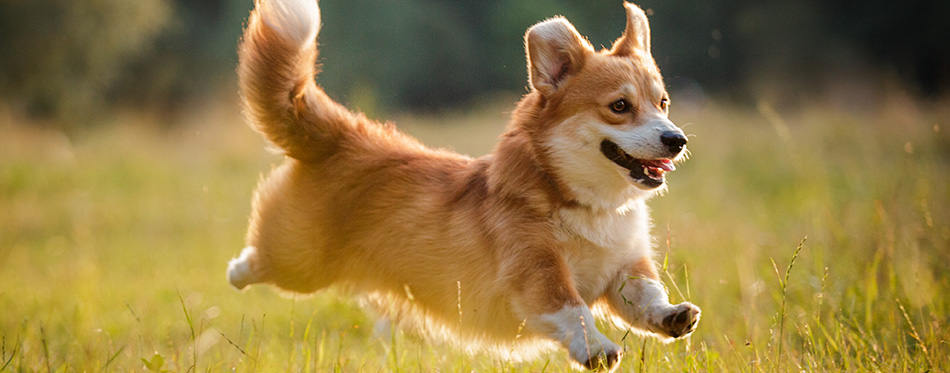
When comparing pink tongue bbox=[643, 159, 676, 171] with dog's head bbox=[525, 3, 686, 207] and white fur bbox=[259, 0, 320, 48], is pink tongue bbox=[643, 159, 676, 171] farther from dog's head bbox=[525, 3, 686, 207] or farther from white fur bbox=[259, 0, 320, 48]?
white fur bbox=[259, 0, 320, 48]

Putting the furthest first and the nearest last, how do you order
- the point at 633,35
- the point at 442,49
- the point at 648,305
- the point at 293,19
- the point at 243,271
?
the point at 442,49 < the point at 243,271 < the point at 293,19 < the point at 633,35 < the point at 648,305

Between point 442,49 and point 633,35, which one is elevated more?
point 442,49

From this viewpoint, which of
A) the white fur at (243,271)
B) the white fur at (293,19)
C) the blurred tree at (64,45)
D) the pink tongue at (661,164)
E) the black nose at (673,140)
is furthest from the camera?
the blurred tree at (64,45)

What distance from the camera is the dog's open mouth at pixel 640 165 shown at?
283 cm

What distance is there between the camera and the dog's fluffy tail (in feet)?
11.4

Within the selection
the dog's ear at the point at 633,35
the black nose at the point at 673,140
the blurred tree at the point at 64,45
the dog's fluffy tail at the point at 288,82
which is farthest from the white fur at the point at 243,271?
the blurred tree at the point at 64,45

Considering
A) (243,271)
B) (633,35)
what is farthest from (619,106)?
(243,271)

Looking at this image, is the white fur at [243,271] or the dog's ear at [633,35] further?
the white fur at [243,271]

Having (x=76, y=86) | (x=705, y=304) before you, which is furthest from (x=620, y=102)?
(x=76, y=86)

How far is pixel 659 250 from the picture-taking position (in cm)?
477

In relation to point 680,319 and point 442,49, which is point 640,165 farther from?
point 442,49

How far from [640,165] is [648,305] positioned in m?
0.55

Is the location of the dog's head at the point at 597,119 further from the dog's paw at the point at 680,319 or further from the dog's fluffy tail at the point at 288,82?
the dog's fluffy tail at the point at 288,82

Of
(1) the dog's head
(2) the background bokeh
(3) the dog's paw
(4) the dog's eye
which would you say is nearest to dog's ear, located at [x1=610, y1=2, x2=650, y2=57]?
(1) the dog's head
